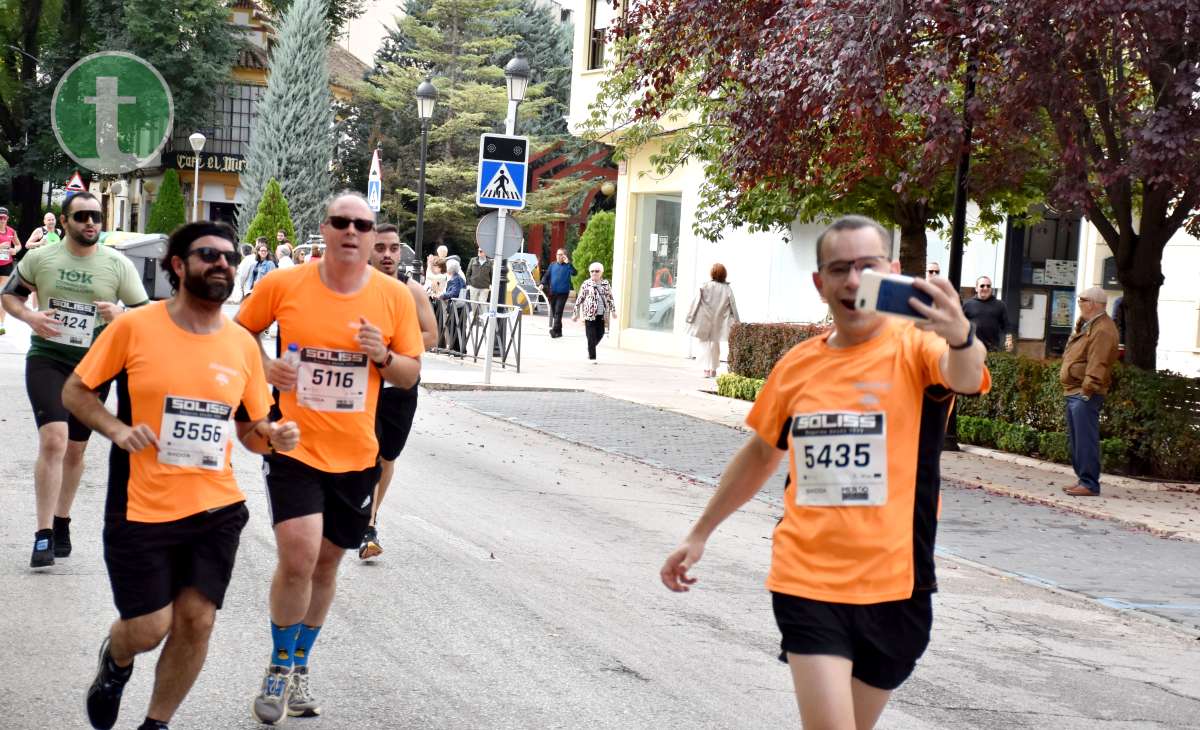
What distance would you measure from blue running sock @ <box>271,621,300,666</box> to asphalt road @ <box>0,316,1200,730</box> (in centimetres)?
24

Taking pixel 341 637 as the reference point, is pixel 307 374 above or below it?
above

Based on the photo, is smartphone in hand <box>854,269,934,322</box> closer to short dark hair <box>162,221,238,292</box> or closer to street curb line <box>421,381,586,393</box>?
short dark hair <box>162,221,238,292</box>

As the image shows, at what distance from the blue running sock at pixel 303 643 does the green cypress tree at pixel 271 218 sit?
154ft

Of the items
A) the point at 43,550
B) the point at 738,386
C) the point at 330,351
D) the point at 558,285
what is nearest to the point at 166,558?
the point at 330,351

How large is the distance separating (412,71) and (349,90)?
988cm

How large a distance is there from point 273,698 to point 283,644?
0.20 meters

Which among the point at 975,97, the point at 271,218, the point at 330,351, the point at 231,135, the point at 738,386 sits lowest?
the point at 738,386

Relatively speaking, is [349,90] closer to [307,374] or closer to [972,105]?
[972,105]

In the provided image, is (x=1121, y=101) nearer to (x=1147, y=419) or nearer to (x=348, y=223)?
(x=1147, y=419)

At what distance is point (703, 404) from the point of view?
21.2 meters

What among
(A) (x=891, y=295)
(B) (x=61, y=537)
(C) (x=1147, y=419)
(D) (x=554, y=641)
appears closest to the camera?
(A) (x=891, y=295)

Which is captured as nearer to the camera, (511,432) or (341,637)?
(341,637)

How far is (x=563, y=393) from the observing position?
71.2 feet

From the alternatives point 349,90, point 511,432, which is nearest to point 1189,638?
point 511,432
